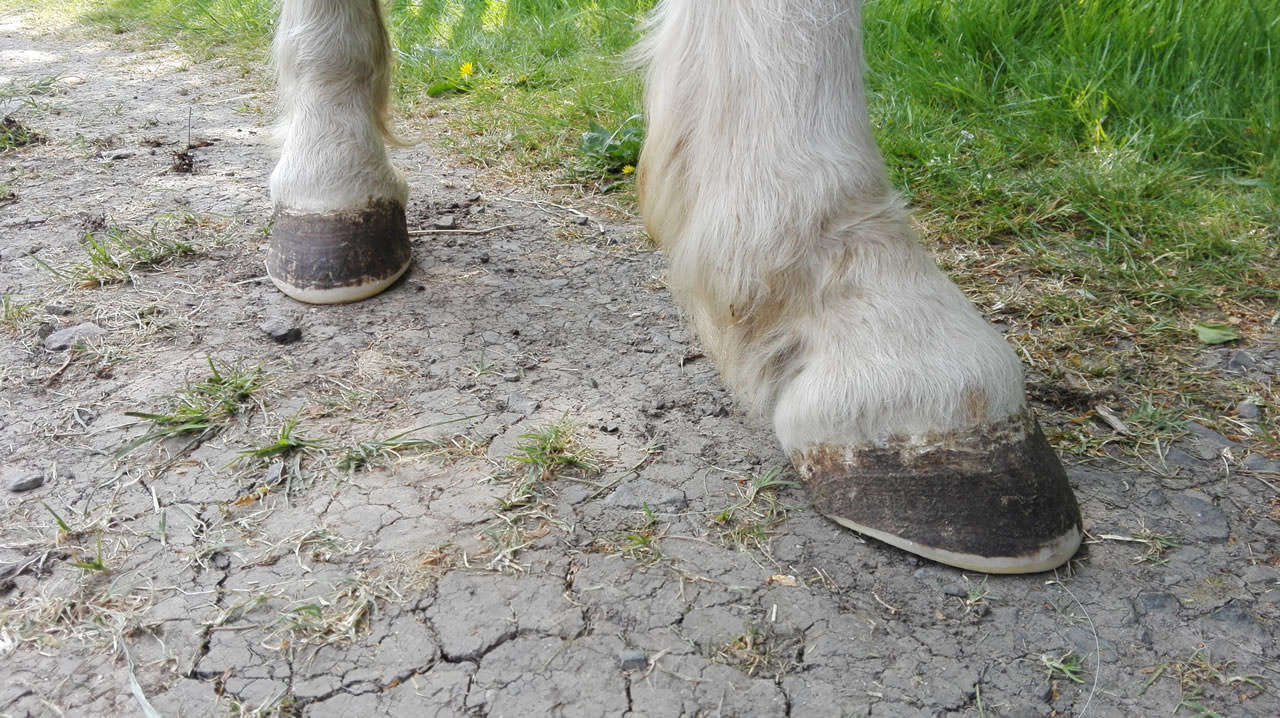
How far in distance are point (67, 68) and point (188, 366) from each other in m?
3.99

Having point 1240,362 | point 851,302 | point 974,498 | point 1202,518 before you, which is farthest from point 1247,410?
point 851,302

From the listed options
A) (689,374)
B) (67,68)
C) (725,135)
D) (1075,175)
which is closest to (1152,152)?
(1075,175)

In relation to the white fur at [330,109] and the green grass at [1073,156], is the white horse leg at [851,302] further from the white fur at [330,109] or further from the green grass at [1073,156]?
the white fur at [330,109]

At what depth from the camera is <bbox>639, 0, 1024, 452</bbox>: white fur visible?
1.31m

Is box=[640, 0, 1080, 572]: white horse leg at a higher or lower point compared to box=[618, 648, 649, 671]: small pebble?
higher

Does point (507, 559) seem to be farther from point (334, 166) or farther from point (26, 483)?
point (334, 166)

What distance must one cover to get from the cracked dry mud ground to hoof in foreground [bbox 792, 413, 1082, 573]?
0.13ft

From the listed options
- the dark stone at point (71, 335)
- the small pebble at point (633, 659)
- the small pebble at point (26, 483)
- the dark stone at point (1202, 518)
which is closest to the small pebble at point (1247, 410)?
the dark stone at point (1202, 518)

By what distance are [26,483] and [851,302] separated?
52.9 inches

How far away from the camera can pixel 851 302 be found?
135 centimetres

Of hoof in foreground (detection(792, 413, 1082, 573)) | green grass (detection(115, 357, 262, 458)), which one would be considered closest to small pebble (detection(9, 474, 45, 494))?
green grass (detection(115, 357, 262, 458))

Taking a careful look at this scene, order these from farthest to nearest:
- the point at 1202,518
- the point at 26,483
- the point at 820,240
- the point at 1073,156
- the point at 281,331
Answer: the point at 1073,156 → the point at 281,331 → the point at 26,483 → the point at 1202,518 → the point at 820,240

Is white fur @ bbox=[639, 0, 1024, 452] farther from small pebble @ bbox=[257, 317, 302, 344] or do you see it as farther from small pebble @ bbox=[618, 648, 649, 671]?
small pebble @ bbox=[257, 317, 302, 344]

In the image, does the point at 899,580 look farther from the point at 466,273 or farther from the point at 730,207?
the point at 466,273
